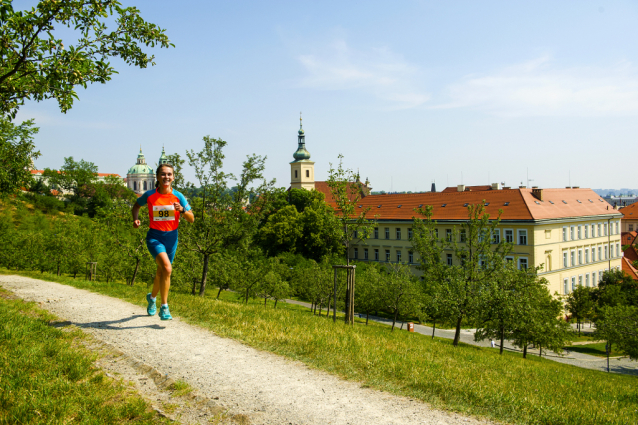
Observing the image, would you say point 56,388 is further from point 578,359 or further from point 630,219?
point 630,219

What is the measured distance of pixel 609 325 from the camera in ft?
108

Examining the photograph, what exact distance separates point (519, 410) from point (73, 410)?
4.72 metres

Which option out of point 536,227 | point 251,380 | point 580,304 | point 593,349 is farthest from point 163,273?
point 580,304

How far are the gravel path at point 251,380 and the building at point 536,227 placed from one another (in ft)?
141

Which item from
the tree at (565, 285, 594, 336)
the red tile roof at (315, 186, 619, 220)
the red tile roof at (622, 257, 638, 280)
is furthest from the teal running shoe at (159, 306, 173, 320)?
the red tile roof at (622, 257, 638, 280)

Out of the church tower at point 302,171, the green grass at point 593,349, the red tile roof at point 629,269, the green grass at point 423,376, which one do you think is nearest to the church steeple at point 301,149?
the church tower at point 302,171

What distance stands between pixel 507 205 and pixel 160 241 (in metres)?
54.5

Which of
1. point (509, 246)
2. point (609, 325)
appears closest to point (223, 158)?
point (509, 246)

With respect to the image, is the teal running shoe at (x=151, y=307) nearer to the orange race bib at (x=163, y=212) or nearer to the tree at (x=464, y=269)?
Result: the orange race bib at (x=163, y=212)

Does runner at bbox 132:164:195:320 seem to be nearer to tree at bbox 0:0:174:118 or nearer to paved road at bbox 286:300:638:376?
tree at bbox 0:0:174:118

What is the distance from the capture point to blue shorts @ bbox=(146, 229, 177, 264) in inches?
290

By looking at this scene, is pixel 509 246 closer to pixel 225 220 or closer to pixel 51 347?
pixel 225 220

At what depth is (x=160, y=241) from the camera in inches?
293

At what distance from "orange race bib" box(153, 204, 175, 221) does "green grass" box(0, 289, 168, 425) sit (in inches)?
89.7
